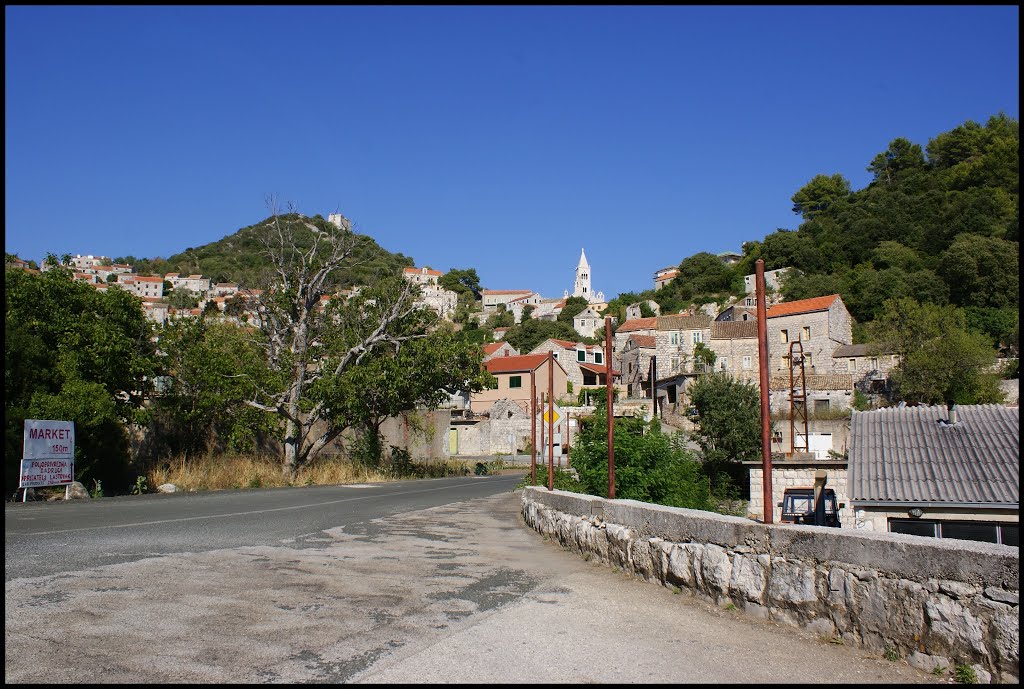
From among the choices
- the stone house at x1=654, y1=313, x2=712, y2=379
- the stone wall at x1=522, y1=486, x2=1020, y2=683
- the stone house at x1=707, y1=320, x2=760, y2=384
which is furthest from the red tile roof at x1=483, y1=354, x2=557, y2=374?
the stone wall at x1=522, y1=486, x2=1020, y2=683

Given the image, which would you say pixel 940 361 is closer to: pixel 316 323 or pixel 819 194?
pixel 316 323

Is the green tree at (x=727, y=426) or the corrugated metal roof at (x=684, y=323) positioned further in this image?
the corrugated metal roof at (x=684, y=323)

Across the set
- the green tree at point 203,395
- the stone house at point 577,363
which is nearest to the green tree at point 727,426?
the green tree at point 203,395

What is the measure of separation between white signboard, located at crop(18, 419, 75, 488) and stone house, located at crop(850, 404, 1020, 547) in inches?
683

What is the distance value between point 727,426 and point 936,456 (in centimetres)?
1969

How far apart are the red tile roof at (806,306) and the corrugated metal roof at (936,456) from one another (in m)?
58.8

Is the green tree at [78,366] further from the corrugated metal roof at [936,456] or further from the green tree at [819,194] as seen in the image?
Answer: the green tree at [819,194]

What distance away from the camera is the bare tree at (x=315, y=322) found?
26703 mm

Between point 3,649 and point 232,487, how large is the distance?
702 inches

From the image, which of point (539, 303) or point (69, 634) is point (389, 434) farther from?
point (539, 303)

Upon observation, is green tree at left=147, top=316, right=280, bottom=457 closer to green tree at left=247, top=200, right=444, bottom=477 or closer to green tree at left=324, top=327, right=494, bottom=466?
green tree at left=247, top=200, right=444, bottom=477

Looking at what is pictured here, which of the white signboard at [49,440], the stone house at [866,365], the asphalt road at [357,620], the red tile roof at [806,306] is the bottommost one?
the asphalt road at [357,620]

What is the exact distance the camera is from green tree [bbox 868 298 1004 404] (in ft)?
193

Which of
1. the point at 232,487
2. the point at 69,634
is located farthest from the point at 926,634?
the point at 232,487
